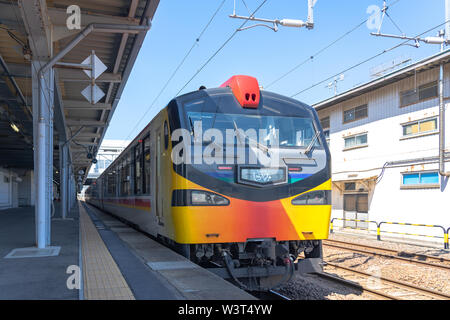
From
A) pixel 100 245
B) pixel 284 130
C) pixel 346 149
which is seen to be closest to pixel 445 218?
pixel 346 149

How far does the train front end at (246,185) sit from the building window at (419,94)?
434 inches

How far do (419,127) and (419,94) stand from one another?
1300mm

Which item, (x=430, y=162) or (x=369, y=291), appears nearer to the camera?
(x=369, y=291)

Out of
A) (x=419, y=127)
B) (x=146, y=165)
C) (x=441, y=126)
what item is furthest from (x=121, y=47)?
(x=419, y=127)

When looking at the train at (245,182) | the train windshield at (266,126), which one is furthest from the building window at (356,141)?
the train windshield at (266,126)

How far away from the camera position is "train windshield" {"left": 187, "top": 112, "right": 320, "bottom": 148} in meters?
6.16

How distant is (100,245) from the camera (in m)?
8.59

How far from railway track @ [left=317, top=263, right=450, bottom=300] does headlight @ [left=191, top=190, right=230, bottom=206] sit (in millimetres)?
2268

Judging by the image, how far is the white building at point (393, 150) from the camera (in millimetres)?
15320

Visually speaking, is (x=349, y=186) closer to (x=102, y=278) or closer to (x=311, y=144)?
(x=311, y=144)
